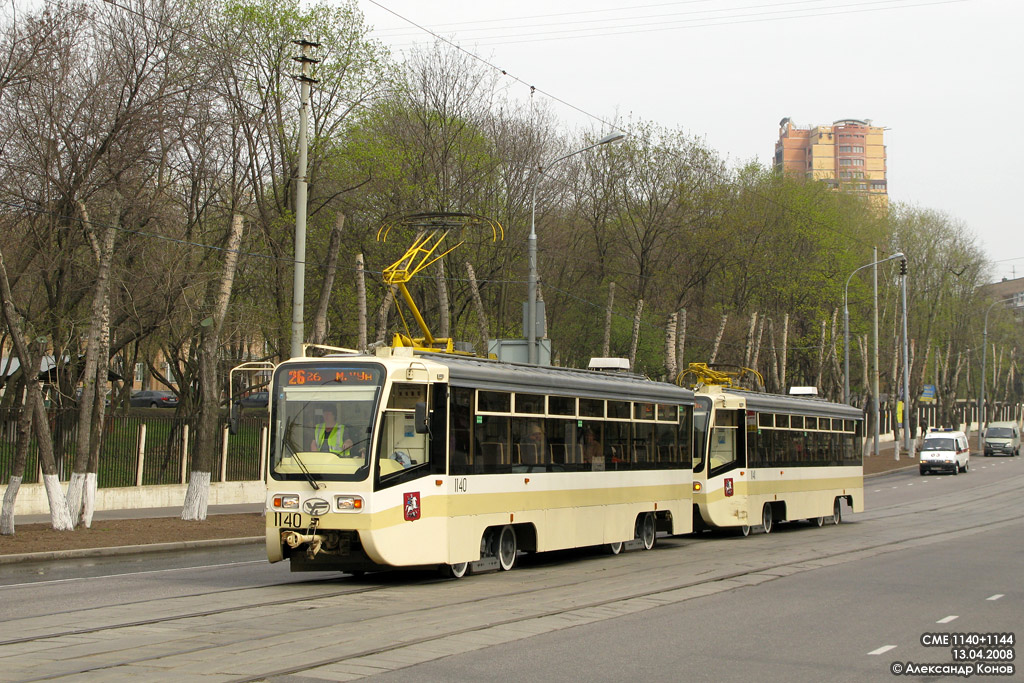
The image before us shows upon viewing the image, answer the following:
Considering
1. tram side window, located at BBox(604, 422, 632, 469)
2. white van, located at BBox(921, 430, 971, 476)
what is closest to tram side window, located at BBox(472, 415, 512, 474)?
tram side window, located at BBox(604, 422, 632, 469)

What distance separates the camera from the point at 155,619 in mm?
10961

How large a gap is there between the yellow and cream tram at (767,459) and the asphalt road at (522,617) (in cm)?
309

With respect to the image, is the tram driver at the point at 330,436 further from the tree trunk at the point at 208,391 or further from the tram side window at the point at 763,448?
the tram side window at the point at 763,448

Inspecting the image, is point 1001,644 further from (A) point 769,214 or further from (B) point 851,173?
(B) point 851,173

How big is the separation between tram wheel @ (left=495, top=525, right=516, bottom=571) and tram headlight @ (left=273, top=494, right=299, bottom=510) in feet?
10.8

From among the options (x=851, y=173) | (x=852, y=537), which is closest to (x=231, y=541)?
(x=852, y=537)

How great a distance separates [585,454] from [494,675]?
941cm

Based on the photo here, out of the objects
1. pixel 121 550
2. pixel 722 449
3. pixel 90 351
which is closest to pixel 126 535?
pixel 121 550

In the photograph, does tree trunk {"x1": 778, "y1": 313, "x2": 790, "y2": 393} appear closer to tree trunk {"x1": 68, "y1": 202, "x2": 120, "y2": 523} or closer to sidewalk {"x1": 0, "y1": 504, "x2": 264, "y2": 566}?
sidewalk {"x1": 0, "y1": 504, "x2": 264, "y2": 566}

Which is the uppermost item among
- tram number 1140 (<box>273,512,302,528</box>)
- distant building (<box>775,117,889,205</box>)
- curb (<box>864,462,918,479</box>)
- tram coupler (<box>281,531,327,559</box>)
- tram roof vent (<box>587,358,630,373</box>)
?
distant building (<box>775,117,889,205</box>)

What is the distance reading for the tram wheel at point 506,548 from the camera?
16062mm

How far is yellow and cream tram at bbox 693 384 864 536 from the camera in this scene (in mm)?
22891

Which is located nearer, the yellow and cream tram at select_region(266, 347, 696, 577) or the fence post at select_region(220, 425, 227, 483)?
the yellow and cream tram at select_region(266, 347, 696, 577)

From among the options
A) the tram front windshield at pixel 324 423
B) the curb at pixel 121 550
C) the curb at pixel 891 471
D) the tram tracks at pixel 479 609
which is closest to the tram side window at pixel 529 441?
the tram tracks at pixel 479 609
